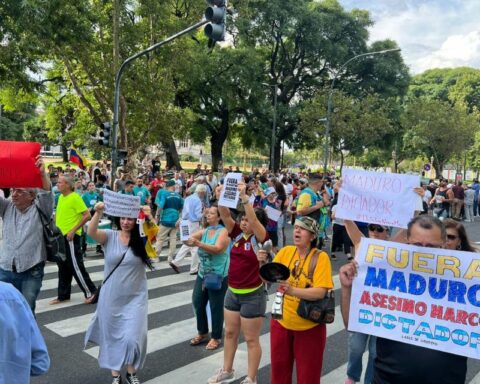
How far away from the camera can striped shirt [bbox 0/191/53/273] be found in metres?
4.58

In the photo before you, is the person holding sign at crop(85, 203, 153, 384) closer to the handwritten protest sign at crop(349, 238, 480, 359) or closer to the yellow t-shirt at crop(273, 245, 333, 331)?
the yellow t-shirt at crop(273, 245, 333, 331)

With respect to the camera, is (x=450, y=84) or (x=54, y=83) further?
(x=450, y=84)

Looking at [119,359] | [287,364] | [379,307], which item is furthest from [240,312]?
[379,307]

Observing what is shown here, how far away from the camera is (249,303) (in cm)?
426

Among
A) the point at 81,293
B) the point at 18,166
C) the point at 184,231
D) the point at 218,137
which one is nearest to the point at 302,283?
the point at 184,231

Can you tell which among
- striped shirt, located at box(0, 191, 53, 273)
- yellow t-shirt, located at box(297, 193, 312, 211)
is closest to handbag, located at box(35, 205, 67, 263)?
striped shirt, located at box(0, 191, 53, 273)

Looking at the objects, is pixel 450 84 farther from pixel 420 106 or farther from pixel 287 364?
pixel 287 364

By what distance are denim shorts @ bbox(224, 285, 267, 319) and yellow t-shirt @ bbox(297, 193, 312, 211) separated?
443 cm

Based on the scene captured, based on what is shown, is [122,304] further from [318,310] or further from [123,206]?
[318,310]

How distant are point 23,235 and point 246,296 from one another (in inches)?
88.5

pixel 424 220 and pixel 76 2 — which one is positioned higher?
pixel 76 2

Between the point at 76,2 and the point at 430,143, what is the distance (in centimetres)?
3828

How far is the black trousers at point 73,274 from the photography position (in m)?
6.82

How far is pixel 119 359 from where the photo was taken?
4035 millimetres
